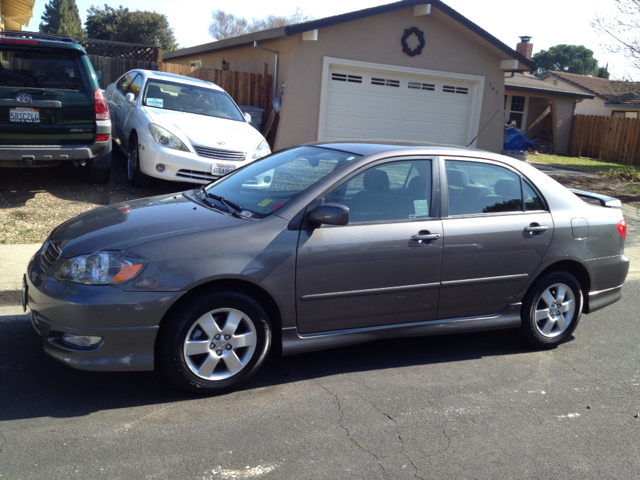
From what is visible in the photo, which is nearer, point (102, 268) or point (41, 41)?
point (102, 268)

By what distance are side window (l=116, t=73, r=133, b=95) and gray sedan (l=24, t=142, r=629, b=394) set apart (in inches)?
253

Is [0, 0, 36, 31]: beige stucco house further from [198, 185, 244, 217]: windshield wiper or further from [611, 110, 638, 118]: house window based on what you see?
[611, 110, 638, 118]: house window

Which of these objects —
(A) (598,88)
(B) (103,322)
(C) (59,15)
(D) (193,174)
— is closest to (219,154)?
(D) (193,174)

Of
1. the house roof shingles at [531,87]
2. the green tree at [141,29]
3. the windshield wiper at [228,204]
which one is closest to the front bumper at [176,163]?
the windshield wiper at [228,204]

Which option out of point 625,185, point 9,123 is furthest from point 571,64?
point 9,123

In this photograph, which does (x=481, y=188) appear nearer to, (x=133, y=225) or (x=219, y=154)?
(x=133, y=225)

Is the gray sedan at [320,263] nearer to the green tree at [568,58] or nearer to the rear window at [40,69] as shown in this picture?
the rear window at [40,69]

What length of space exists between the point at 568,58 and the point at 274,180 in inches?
3014

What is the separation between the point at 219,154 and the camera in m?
8.58

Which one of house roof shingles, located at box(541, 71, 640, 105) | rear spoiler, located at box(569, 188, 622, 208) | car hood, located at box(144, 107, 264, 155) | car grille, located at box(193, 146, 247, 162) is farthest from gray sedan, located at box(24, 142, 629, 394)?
house roof shingles, located at box(541, 71, 640, 105)

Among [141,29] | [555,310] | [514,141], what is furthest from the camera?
[141,29]

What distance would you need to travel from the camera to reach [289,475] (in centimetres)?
314

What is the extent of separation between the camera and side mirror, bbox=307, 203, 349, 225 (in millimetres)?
3980

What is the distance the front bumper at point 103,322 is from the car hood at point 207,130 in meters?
5.16
